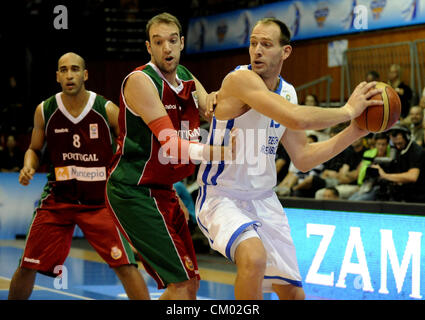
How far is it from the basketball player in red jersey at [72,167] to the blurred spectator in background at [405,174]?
13.1ft

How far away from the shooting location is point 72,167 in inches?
219

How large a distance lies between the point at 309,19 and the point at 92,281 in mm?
7872

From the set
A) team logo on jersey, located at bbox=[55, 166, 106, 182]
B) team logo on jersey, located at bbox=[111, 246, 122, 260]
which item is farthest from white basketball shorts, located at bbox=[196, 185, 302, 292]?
team logo on jersey, located at bbox=[55, 166, 106, 182]

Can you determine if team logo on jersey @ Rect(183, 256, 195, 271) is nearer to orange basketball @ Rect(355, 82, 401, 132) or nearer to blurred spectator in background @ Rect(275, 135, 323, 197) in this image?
orange basketball @ Rect(355, 82, 401, 132)

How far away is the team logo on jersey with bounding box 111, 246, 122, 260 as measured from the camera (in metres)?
5.23

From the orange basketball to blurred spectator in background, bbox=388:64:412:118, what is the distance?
686 centimetres

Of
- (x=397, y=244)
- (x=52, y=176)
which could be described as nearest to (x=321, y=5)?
(x=397, y=244)

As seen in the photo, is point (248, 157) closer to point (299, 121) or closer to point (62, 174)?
point (299, 121)

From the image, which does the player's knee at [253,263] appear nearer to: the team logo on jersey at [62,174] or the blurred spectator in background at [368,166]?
the team logo on jersey at [62,174]

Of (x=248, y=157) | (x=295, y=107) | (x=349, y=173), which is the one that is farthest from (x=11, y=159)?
(x=295, y=107)

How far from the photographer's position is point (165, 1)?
17422mm

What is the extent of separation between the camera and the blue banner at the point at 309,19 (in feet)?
39.6
